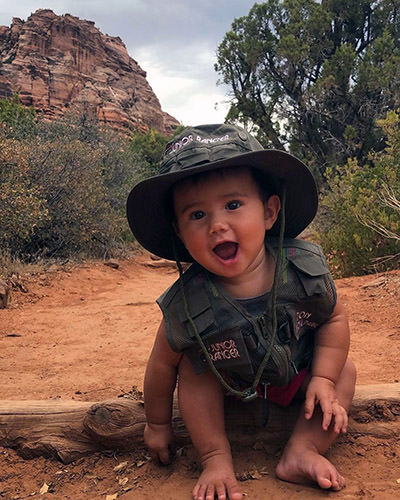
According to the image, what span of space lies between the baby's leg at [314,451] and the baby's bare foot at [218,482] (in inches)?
7.1

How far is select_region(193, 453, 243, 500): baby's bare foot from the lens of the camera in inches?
60.5

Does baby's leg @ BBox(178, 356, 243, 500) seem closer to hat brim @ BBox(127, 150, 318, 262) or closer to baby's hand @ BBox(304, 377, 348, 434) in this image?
baby's hand @ BBox(304, 377, 348, 434)

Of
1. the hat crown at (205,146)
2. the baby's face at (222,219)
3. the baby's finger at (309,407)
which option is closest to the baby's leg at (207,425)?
the baby's finger at (309,407)

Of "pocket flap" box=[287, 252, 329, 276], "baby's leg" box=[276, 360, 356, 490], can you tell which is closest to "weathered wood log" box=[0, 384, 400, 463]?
"baby's leg" box=[276, 360, 356, 490]

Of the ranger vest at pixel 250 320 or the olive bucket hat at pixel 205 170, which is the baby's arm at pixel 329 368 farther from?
the olive bucket hat at pixel 205 170

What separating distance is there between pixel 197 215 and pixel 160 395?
0.76 meters

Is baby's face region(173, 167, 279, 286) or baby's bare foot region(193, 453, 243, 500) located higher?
baby's face region(173, 167, 279, 286)

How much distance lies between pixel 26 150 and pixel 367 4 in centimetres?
1474

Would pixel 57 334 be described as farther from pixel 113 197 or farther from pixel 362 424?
pixel 113 197

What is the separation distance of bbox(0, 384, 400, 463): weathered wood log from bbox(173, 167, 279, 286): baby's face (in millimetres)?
709

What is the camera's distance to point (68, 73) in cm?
4691

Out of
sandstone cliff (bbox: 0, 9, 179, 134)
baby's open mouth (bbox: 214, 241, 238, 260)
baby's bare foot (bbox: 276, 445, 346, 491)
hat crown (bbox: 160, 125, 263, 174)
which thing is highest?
sandstone cliff (bbox: 0, 9, 179, 134)

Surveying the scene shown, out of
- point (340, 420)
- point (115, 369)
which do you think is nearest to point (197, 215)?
point (340, 420)

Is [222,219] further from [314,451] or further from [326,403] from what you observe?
[314,451]
